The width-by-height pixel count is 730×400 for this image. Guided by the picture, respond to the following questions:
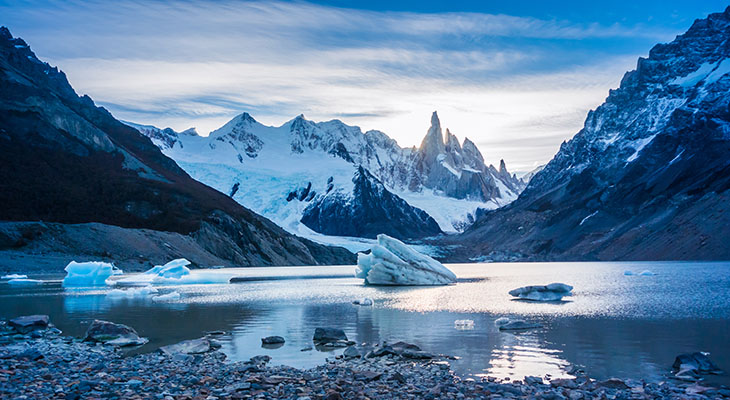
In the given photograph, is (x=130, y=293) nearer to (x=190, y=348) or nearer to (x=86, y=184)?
(x=190, y=348)

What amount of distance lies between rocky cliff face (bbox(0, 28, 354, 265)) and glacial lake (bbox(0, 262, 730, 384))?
60.5 meters

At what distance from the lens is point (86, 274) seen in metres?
65.4

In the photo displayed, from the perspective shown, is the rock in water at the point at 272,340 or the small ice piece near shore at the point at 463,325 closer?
the rock in water at the point at 272,340

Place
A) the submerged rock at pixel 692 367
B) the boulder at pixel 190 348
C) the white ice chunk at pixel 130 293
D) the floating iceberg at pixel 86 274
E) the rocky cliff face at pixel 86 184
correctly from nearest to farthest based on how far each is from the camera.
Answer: the submerged rock at pixel 692 367 → the boulder at pixel 190 348 → the white ice chunk at pixel 130 293 → the floating iceberg at pixel 86 274 → the rocky cliff face at pixel 86 184

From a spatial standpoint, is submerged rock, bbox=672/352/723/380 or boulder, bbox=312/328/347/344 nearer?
submerged rock, bbox=672/352/723/380

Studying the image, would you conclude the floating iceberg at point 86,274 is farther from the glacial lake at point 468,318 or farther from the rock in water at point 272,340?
the rock in water at point 272,340

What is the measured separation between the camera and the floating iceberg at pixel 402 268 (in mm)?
67688

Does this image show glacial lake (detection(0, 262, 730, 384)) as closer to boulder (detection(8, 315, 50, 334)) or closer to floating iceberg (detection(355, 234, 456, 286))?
boulder (detection(8, 315, 50, 334))

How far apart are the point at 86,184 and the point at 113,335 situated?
105602mm

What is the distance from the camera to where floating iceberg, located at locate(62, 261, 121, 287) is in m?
65.1

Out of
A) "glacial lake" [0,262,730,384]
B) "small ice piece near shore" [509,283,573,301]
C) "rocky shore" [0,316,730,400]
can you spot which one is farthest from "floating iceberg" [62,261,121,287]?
"rocky shore" [0,316,730,400]

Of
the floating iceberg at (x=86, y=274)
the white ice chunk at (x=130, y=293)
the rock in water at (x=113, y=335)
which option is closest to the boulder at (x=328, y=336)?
the rock in water at (x=113, y=335)

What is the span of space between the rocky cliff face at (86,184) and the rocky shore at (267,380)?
86740 mm

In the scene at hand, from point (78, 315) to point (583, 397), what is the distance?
3009 centimetres
